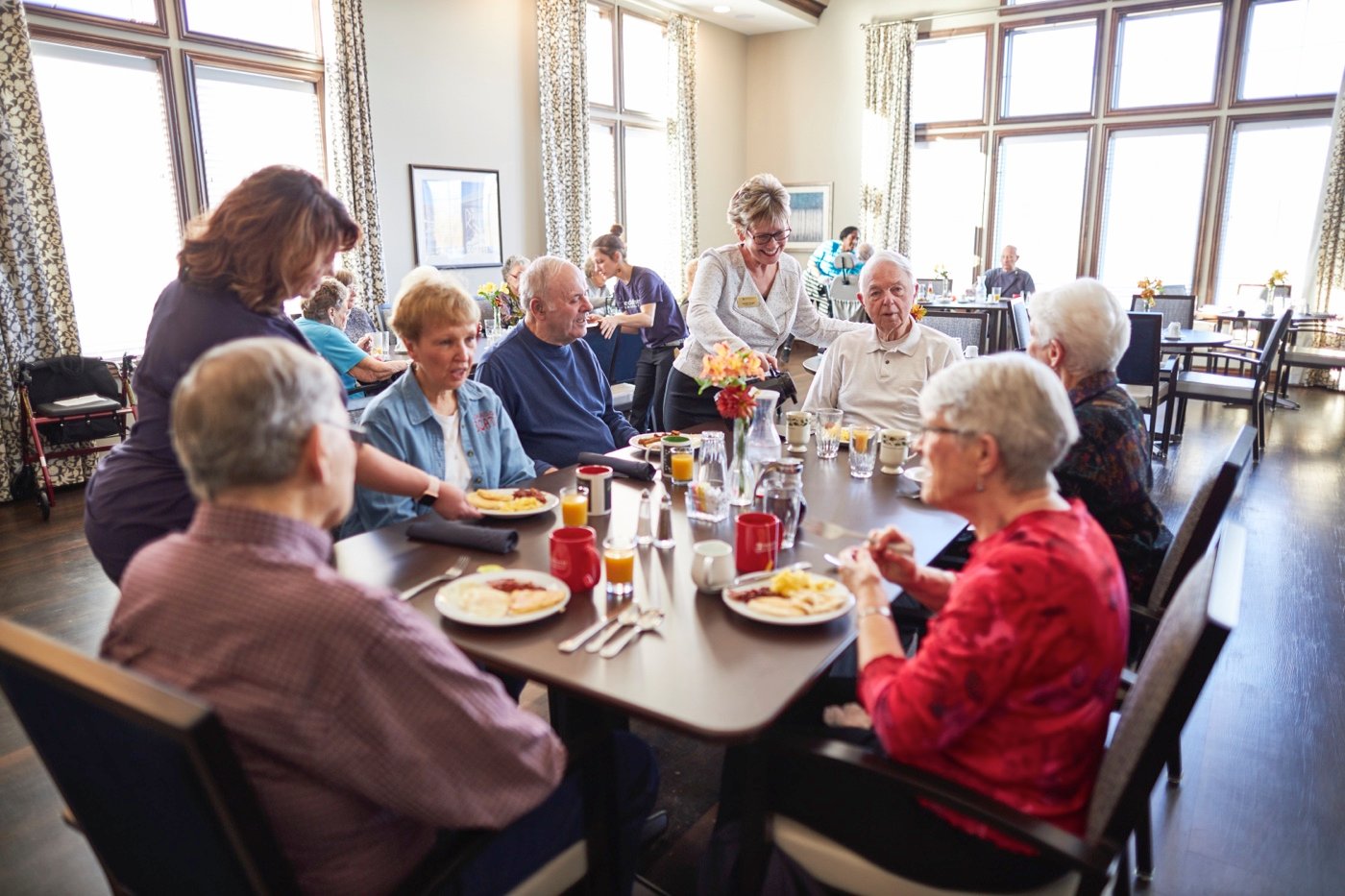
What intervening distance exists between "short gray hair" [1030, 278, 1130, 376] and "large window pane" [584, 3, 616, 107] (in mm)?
7286

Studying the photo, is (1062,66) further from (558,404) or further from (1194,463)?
(558,404)

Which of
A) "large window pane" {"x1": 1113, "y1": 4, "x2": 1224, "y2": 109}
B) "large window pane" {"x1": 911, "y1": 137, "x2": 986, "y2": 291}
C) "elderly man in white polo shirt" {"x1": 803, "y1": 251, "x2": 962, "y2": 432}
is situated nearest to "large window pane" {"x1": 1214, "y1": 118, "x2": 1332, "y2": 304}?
"large window pane" {"x1": 1113, "y1": 4, "x2": 1224, "y2": 109}

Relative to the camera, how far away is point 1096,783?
48.9 inches

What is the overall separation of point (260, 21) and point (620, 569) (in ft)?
19.5

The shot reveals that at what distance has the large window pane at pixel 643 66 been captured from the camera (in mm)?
9023

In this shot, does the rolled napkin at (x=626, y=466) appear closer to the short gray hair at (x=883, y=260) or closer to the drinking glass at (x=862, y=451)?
the drinking glass at (x=862, y=451)

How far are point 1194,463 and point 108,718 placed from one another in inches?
242

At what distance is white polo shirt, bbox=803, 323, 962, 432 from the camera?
3107 mm

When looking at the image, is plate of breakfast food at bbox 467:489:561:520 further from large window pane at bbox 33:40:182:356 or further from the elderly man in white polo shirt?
large window pane at bbox 33:40:182:356

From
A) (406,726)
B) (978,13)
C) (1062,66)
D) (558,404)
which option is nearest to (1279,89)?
(1062,66)

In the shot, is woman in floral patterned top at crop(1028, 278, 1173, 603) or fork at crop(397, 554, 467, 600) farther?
woman in floral patterned top at crop(1028, 278, 1173, 603)

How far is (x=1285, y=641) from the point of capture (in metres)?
3.19

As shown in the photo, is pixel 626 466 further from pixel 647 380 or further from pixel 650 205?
pixel 650 205

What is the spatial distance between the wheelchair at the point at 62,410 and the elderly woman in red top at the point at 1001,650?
494cm
